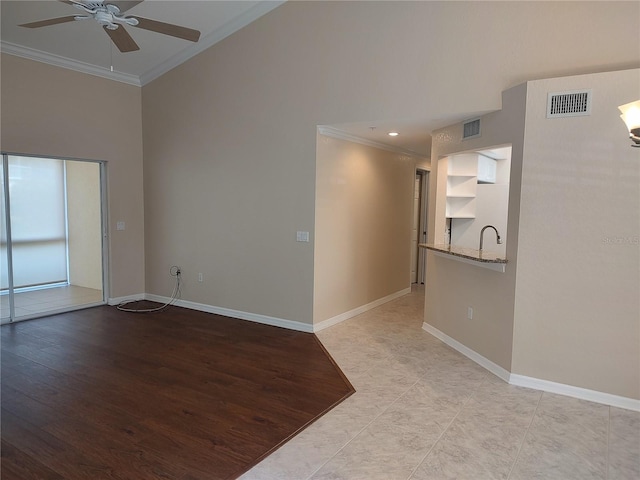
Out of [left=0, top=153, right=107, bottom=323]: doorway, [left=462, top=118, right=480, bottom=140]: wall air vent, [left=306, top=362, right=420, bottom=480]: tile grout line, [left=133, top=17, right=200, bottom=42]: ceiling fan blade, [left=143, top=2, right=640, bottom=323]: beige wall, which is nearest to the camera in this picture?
[left=306, top=362, right=420, bottom=480]: tile grout line

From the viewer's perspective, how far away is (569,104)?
3129 mm

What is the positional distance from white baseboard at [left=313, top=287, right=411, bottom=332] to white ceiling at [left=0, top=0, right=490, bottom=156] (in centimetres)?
233

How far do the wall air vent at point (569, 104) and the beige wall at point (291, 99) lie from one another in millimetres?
287

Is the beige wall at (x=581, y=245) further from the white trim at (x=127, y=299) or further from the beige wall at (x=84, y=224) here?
the beige wall at (x=84, y=224)

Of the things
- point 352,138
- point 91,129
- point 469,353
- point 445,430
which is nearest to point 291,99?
point 352,138

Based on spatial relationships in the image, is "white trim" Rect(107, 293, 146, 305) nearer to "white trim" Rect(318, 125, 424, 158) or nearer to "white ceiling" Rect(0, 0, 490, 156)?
"white ceiling" Rect(0, 0, 490, 156)

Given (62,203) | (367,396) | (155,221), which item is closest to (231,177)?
(155,221)

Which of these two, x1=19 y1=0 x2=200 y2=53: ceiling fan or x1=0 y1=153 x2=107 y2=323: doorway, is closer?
x1=19 y1=0 x2=200 y2=53: ceiling fan

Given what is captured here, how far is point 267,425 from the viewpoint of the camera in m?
2.77

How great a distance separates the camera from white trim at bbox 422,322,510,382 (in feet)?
11.7

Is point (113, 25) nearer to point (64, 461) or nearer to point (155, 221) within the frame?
point (64, 461)

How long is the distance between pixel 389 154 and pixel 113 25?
158 inches

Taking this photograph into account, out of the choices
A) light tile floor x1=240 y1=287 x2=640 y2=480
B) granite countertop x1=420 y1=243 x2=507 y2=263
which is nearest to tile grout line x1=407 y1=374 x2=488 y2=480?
light tile floor x1=240 y1=287 x2=640 y2=480

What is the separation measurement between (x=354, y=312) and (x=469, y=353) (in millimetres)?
1849
